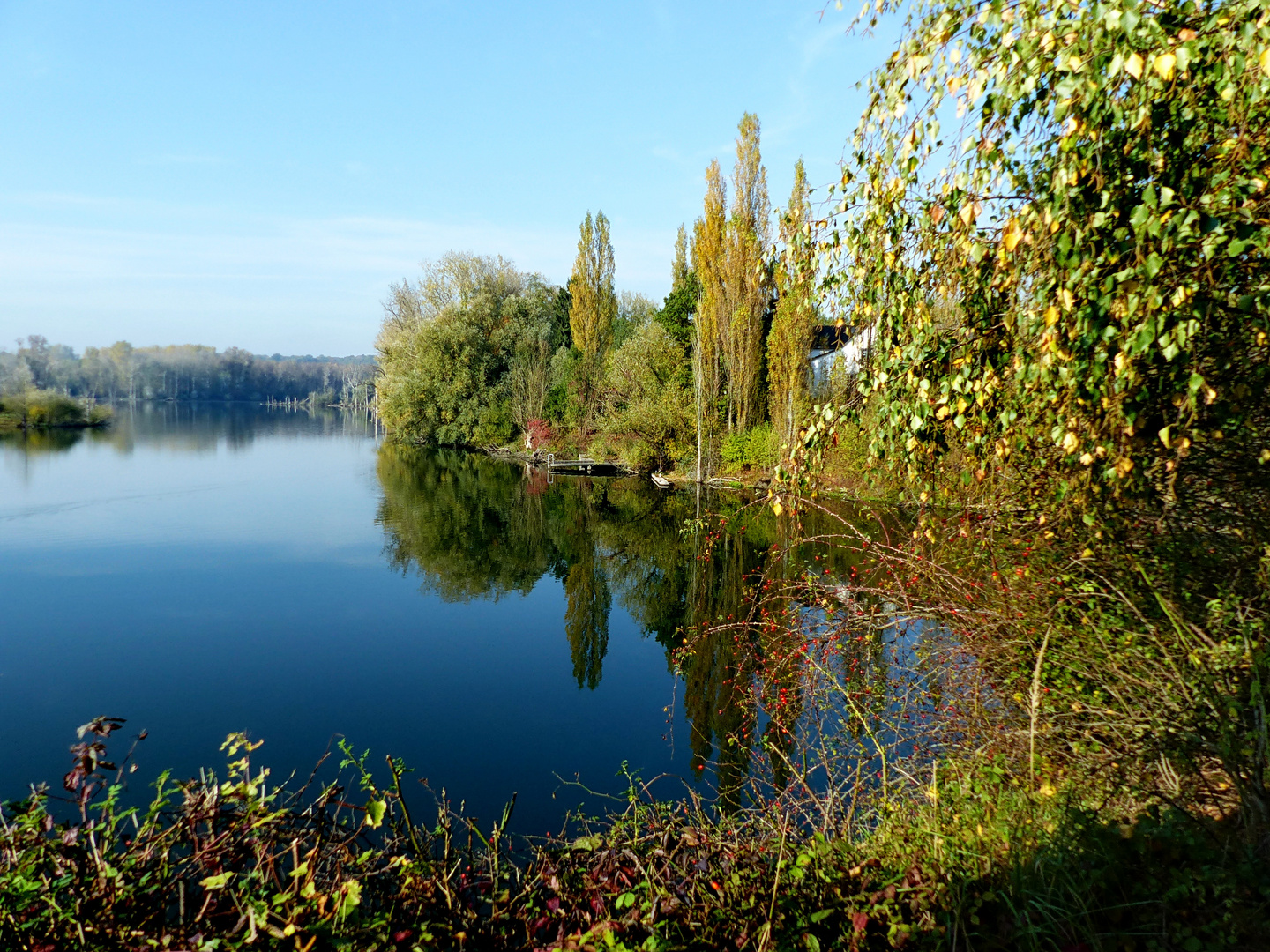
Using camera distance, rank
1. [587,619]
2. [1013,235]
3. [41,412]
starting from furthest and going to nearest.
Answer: [41,412], [587,619], [1013,235]

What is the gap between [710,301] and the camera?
25.8m

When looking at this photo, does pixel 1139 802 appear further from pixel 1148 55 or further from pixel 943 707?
pixel 1148 55

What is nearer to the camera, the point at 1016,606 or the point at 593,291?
the point at 1016,606

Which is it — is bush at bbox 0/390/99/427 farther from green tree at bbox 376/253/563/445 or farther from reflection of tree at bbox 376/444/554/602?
reflection of tree at bbox 376/444/554/602

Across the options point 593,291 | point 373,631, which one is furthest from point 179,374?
point 373,631

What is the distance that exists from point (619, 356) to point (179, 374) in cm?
11147

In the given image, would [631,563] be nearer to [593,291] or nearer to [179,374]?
[593,291]

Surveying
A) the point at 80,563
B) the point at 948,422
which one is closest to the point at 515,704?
the point at 948,422

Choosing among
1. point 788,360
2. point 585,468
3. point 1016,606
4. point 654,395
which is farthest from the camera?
point 585,468

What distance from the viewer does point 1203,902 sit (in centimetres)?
249

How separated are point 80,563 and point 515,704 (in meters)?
10.8

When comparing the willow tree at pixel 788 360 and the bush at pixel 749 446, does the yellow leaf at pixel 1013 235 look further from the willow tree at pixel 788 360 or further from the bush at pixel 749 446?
the bush at pixel 749 446

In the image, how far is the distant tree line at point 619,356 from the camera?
25141 millimetres

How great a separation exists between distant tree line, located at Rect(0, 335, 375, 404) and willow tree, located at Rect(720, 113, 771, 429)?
205 feet
